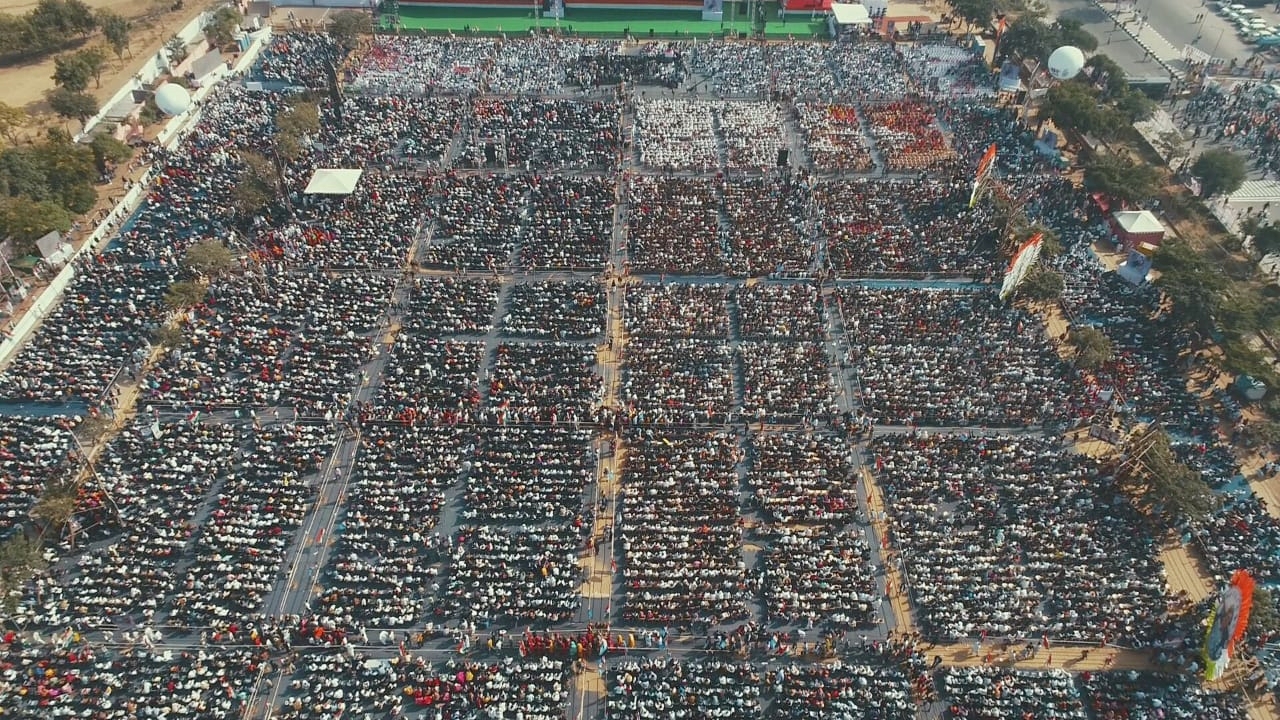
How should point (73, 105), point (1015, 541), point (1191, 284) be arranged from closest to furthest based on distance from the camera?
1. point (1015, 541)
2. point (1191, 284)
3. point (73, 105)

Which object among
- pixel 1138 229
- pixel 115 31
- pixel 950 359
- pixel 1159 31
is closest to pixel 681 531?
pixel 950 359

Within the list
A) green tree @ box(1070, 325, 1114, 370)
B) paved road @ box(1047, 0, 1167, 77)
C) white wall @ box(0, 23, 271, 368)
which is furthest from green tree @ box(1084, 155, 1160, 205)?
white wall @ box(0, 23, 271, 368)

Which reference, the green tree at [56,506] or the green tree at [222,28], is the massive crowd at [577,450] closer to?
the green tree at [56,506]

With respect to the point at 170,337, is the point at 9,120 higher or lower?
higher

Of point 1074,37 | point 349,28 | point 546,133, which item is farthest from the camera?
point 349,28

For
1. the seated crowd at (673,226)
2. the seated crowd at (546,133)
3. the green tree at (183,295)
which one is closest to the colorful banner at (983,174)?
the seated crowd at (673,226)

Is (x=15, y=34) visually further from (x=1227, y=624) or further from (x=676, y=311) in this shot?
(x=1227, y=624)

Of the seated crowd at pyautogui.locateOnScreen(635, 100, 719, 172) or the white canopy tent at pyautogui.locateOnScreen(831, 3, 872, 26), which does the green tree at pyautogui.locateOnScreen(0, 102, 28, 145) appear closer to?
the seated crowd at pyautogui.locateOnScreen(635, 100, 719, 172)
